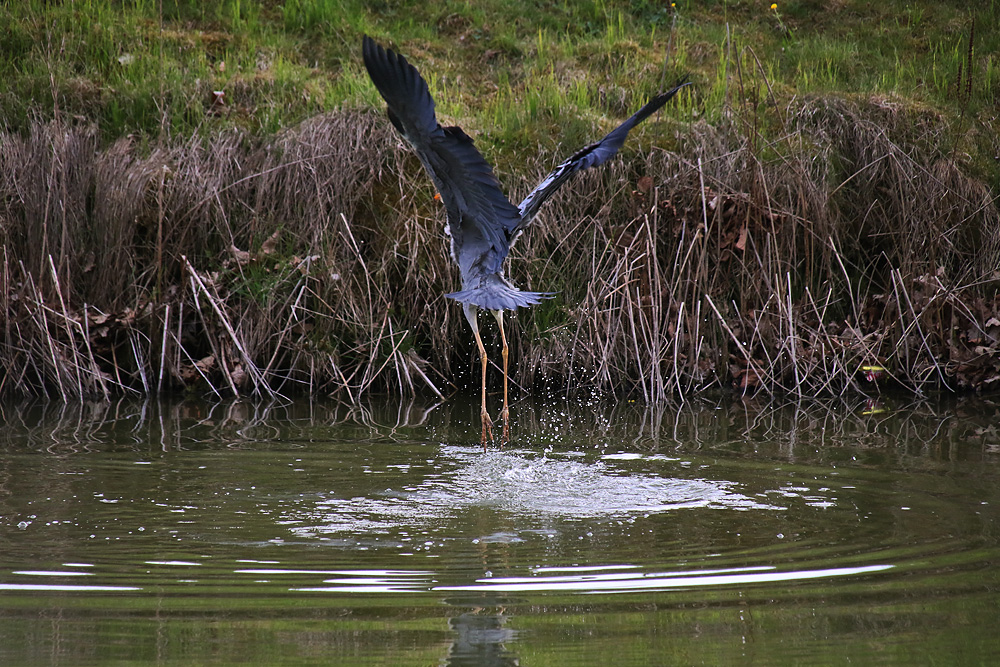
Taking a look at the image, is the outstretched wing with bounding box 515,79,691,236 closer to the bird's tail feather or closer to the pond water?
the bird's tail feather

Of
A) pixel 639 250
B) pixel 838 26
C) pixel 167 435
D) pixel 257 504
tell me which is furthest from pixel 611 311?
pixel 838 26

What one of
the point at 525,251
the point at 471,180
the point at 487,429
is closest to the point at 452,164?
the point at 471,180

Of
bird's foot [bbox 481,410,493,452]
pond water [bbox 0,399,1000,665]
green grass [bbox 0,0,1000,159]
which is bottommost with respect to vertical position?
pond water [bbox 0,399,1000,665]

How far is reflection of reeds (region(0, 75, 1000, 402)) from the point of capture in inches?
290

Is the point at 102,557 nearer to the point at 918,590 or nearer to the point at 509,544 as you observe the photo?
the point at 509,544

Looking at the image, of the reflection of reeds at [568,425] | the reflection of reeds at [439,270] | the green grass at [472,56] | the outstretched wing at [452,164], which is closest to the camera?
the outstretched wing at [452,164]

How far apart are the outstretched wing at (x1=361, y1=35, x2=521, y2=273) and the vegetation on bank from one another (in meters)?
1.63

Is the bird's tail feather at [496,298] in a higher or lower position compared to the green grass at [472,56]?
lower

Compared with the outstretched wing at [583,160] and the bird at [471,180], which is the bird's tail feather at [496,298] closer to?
the bird at [471,180]

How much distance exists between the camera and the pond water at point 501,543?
2.70m

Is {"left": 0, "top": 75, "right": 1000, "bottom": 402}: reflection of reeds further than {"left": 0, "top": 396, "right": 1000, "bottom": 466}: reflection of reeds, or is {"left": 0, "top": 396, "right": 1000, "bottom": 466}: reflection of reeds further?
{"left": 0, "top": 75, "right": 1000, "bottom": 402}: reflection of reeds

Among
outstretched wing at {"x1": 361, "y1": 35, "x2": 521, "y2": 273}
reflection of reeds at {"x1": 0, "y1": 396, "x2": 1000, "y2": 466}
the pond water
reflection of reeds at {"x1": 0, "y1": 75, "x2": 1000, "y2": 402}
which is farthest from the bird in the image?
reflection of reeds at {"x1": 0, "y1": 75, "x2": 1000, "y2": 402}

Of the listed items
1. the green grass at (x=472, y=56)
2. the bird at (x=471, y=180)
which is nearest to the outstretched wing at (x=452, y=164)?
the bird at (x=471, y=180)

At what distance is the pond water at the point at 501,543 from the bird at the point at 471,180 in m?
0.84
